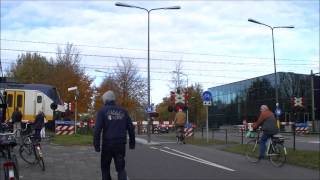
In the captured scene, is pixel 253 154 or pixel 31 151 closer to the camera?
pixel 31 151

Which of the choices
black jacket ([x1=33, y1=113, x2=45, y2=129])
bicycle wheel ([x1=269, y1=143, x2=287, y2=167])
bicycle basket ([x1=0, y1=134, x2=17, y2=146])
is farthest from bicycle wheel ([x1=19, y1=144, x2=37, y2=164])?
bicycle basket ([x1=0, y1=134, x2=17, y2=146])

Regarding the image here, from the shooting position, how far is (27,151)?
16.5 metres

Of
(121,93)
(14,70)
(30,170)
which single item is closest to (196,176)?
(30,170)

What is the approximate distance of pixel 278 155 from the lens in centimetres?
1711

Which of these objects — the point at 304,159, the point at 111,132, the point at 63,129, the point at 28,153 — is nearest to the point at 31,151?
the point at 28,153

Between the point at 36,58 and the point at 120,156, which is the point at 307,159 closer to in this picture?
the point at 120,156

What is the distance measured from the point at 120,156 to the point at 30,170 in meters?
5.55

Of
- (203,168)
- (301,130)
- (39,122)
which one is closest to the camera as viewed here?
(203,168)

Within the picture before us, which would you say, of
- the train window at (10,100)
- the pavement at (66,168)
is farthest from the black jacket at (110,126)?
the train window at (10,100)

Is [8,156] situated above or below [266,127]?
below

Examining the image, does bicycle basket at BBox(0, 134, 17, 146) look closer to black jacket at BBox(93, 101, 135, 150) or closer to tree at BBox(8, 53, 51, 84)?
black jacket at BBox(93, 101, 135, 150)

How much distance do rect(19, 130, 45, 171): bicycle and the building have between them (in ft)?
136

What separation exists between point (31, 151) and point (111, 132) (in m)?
6.63

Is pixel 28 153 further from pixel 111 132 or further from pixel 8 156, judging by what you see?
pixel 8 156
